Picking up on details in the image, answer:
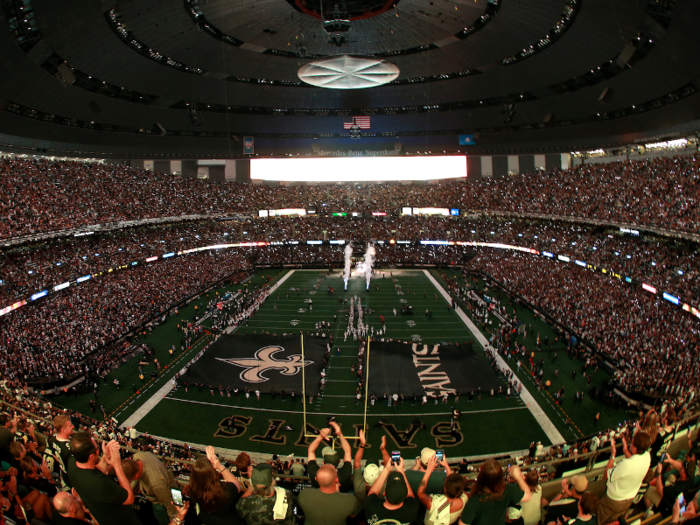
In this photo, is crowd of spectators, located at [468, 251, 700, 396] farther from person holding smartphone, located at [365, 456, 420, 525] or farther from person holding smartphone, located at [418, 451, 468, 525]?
person holding smartphone, located at [365, 456, 420, 525]

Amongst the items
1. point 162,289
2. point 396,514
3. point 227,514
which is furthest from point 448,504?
point 162,289

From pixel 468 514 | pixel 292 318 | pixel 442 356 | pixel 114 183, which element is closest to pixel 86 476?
pixel 468 514

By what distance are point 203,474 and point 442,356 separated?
81.4ft

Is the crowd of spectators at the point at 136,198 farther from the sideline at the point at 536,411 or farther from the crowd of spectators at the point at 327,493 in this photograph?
the crowd of spectators at the point at 327,493

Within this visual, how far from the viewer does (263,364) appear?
1056 inches

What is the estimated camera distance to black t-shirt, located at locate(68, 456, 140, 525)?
14.4ft

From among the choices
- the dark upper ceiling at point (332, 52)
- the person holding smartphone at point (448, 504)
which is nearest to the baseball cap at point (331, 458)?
the person holding smartphone at point (448, 504)

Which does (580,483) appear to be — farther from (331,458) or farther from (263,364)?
(263,364)

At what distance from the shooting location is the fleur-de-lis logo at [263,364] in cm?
2530

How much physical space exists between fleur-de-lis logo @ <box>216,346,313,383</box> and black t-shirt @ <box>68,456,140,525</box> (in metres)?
20.7

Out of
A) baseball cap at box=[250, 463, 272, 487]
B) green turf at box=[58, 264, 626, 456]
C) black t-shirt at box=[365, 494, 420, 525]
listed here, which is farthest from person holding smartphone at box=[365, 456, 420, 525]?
green turf at box=[58, 264, 626, 456]

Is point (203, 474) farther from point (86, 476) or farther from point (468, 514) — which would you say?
point (468, 514)

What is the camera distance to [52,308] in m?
31.5

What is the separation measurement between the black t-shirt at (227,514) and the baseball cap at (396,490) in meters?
1.48
